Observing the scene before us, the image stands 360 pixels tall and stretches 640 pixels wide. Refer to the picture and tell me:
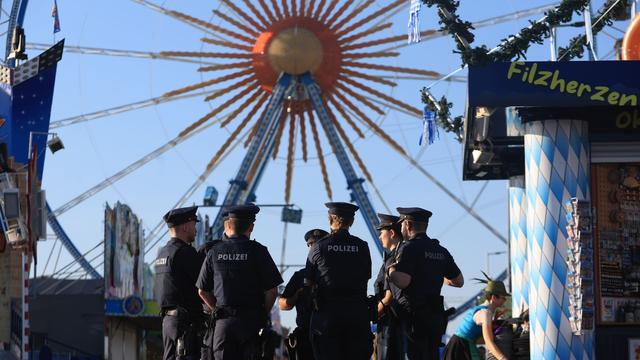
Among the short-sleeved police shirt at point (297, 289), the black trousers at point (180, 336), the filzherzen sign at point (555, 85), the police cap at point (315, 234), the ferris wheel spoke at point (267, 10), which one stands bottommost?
the black trousers at point (180, 336)

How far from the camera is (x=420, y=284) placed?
11156mm

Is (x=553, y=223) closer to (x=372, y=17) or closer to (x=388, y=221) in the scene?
(x=388, y=221)

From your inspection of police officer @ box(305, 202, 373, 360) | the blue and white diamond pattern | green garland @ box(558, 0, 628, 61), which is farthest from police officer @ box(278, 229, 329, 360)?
green garland @ box(558, 0, 628, 61)

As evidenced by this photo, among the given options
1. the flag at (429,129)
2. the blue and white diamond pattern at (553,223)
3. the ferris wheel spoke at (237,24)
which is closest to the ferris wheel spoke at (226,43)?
the ferris wheel spoke at (237,24)

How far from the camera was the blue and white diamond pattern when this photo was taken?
14.6 m

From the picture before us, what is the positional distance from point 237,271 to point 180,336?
1092 mm

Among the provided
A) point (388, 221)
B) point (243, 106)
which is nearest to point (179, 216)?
point (388, 221)

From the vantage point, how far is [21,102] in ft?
93.5

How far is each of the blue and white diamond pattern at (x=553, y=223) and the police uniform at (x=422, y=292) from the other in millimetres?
3707

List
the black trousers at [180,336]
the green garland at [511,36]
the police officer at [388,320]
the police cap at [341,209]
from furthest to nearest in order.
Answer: the green garland at [511,36] < the police officer at [388,320] < the black trousers at [180,336] < the police cap at [341,209]

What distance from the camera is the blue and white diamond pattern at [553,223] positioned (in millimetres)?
14617

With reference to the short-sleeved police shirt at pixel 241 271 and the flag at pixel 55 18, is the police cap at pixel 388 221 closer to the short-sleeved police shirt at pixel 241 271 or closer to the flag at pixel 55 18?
the short-sleeved police shirt at pixel 241 271

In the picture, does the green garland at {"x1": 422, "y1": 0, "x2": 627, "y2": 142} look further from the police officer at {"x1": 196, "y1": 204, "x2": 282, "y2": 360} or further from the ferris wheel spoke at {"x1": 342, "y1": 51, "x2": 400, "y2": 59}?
the ferris wheel spoke at {"x1": 342, "y1": 51, "x2": 400, "y2": 59}

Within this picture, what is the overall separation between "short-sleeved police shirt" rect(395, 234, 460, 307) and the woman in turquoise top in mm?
419
